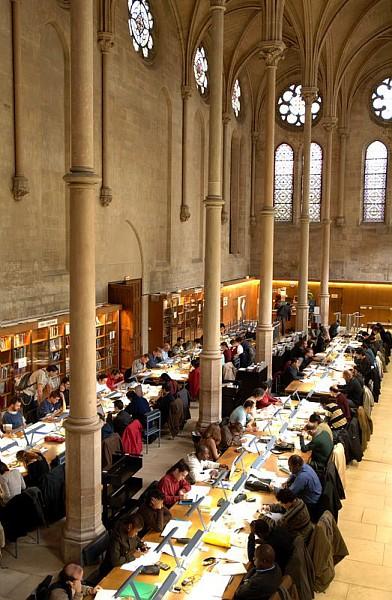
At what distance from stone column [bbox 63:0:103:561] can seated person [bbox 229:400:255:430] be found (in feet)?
11.3

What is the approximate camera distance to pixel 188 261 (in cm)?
2177

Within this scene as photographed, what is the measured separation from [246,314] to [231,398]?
15.4 meters

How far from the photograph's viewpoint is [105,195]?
1577cm

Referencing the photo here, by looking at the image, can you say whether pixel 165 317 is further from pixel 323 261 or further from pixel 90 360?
pixel 90 360

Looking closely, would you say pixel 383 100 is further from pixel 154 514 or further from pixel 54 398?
pixel 154 514

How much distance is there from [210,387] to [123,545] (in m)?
6.06

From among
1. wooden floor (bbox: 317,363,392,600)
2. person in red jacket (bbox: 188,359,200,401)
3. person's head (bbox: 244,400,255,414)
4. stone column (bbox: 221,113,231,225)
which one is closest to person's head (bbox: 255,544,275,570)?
wooden floor (bbox: 317,363,392,600)

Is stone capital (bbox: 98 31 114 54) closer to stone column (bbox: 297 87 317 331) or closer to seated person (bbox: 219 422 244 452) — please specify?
stone column (bbox: 297 87 317 331)

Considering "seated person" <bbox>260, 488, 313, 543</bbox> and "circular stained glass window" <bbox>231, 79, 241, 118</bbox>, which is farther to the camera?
"circular stained glass window" <bbox>231, 79, 241, 118</bbox>

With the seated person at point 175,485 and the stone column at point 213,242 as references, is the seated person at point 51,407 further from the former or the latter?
the seated person at point 175,485

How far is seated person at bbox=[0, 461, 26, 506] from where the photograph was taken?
7527 mm

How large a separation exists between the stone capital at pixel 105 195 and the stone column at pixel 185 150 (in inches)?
197

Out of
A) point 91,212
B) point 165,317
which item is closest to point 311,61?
point 165,317

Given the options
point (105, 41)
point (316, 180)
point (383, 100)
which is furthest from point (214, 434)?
point (383, 100)
